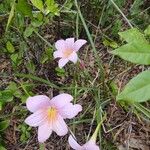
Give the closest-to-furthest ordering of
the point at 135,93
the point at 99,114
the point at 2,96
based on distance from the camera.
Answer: the point at 135,93 < the point at 99,114 < the point at 2,96

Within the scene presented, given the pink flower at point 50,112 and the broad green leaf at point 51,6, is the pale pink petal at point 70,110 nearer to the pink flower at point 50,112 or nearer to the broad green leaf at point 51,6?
the pink flower at point 50,112

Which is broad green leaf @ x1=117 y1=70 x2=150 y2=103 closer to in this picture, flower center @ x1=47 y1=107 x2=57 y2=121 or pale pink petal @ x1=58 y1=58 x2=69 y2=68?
flower center @ x1=47 y1=107 x2=57 y2=121

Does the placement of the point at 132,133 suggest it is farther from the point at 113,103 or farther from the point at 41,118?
the point at 41,118

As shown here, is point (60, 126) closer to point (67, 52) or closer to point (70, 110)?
point (70, 110)

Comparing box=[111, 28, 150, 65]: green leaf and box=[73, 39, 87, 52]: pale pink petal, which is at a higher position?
box=[111, 28, 150, 65]: green leaf

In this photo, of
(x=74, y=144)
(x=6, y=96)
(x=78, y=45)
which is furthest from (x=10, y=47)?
(x=74, y=144)

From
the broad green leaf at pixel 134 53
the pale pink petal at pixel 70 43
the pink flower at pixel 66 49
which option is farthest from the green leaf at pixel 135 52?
the pale pink petal at pixel 70 43

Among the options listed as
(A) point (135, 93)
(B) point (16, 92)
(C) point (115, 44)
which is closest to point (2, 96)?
(B) point (16, 92)

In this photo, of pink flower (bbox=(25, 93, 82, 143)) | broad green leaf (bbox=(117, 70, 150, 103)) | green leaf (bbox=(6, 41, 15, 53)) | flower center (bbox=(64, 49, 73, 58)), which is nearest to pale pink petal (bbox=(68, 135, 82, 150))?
pink flower (bbox=(25, 93, 82, 143))
